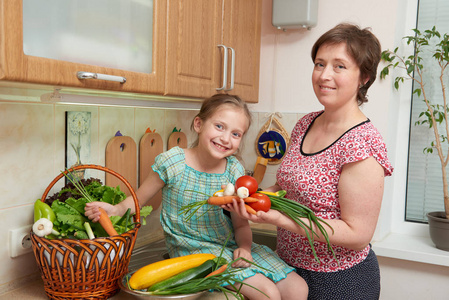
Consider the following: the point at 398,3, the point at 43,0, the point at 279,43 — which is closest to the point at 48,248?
the point at 43,0

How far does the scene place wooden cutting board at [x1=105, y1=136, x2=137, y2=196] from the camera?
1591mm

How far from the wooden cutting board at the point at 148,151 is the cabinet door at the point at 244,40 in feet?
1.26

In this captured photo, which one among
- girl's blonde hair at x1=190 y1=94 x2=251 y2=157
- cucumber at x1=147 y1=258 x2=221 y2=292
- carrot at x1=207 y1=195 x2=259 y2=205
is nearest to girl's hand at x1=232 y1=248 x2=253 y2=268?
cucumber at x1=147 y1=258 x2=221 y2=292

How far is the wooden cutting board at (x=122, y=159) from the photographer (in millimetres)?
1591

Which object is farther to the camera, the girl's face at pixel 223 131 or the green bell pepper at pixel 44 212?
the girl's face at pixel 223 131

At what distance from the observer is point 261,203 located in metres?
1.14

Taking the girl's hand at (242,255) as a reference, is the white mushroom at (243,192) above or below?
above

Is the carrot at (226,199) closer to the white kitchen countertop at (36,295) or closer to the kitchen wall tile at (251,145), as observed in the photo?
the white kitchen countertop at (36,295)

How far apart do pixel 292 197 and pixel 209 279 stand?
1.34 feet

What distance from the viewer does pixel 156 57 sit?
1304mm

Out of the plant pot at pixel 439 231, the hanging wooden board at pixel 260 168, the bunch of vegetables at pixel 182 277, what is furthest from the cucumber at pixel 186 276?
the plant pot at pixel 439 231

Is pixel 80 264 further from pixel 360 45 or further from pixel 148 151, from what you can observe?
pixel 360 45

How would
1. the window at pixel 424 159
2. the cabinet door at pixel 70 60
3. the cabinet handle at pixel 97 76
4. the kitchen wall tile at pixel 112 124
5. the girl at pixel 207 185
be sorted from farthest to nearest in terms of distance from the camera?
the window at pixel 424 159 → the kitchen wall tile at pixel 112 124 → the girl at pixel 207 185 → the cabinet handle at pixel 97 76 → the cabinet door at pixel 70 60

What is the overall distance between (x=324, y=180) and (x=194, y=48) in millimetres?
→ 635
